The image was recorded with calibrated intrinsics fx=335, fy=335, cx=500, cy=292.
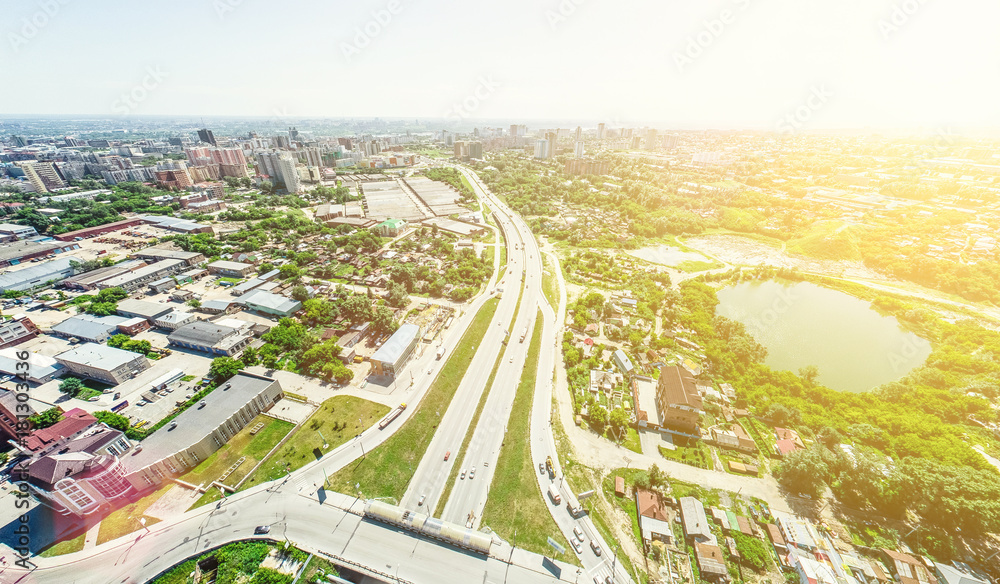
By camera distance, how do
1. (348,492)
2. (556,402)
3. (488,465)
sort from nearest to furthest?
(348,492) → (488,465) → (556,402)

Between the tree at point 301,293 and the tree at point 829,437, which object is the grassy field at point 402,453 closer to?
the tree at point 301,293

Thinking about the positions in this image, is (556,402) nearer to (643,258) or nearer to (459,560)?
(459,560)

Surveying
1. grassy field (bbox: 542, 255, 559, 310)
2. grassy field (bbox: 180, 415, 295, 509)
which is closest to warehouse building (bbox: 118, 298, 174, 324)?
grassy field (bbox: 180, 415, 295, 509)

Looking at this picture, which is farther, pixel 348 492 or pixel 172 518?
pixel 348 492

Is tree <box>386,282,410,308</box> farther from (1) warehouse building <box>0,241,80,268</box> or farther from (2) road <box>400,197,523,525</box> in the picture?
(1) warehouse building <box>0,241,80,268</box>

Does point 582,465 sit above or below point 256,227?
below

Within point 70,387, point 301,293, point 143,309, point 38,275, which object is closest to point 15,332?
point 143,309

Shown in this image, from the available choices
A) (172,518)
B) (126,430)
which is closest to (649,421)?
(172,518)
